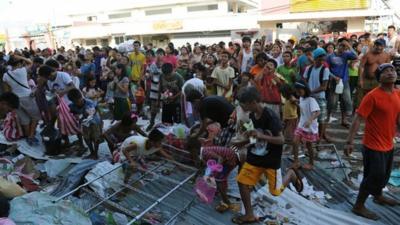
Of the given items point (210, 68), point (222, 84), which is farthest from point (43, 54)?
point (222, 84)

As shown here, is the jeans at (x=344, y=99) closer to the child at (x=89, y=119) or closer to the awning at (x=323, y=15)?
the child at (x=89, y=119)

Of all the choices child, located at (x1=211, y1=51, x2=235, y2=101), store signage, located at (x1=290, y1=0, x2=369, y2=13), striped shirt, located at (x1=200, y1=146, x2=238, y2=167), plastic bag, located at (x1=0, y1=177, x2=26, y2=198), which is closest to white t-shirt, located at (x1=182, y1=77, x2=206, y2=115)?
child, located at (x1=211, y1=51, x2=235, y2=101)

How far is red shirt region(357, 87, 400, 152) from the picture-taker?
3.53 metres

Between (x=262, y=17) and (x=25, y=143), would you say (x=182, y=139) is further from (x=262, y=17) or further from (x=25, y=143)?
(x=262, y=17)

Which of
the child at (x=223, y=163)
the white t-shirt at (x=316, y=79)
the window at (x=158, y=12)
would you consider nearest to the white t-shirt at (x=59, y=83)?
the child at (x=223, y=163)

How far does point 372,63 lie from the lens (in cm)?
607

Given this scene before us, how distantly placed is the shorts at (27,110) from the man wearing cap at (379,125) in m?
5.49

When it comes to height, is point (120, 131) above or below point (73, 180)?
above

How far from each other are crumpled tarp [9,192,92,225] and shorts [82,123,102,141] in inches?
91.7

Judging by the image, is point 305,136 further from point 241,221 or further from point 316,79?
point 241,221

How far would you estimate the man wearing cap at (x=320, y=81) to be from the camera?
5844 millimetres

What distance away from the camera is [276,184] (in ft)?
→ 11.8

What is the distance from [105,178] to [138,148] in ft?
1.87

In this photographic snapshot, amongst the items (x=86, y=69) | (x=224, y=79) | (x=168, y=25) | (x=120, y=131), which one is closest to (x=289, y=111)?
(x=224, y=79)
